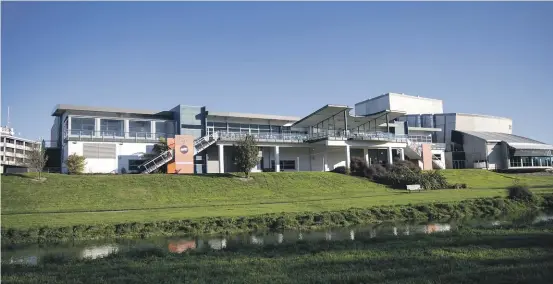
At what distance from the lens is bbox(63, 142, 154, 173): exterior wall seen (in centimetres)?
4409

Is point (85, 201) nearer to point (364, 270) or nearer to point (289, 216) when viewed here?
point (289, 216)

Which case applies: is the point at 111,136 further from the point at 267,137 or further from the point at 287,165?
the point at 287,165

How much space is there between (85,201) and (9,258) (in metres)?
13.9

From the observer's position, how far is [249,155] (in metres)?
40.5

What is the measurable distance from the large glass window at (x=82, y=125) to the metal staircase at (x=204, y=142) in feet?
37.2

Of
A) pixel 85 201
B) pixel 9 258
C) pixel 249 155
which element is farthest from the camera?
pixel 249 155

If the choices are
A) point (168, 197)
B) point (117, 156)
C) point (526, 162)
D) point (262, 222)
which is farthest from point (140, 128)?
point (526, 162)

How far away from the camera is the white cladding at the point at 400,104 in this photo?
287 feet

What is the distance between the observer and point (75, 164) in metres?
39.8

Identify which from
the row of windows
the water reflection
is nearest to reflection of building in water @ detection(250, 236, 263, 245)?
the water reflection

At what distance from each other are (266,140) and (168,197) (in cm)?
1945

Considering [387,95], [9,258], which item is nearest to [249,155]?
[9,258]

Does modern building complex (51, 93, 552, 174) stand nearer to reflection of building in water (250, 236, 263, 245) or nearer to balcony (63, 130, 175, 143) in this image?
balcony (63, 130, 175, 143)

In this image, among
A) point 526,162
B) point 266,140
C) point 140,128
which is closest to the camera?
point 140,128
